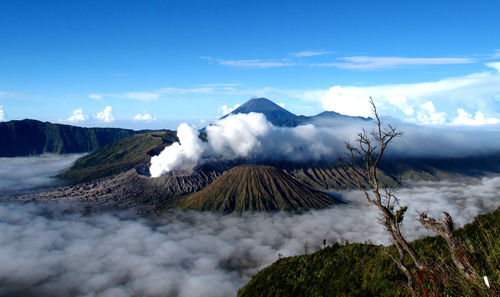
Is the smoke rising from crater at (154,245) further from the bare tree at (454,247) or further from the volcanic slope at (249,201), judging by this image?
the bare tree at (454,247)

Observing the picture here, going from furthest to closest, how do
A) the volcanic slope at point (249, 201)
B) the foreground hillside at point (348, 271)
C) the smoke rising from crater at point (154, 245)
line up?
the volcanic slope at point (249, 201) < the smoke rising from crater at point (154, 245) < the foreground hillside at point (348, 271)

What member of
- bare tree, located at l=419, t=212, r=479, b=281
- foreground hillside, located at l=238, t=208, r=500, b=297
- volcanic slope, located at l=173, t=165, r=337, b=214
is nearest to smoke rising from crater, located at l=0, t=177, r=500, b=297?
volcanic slope, located at l=173, t=165, r=337, b=214

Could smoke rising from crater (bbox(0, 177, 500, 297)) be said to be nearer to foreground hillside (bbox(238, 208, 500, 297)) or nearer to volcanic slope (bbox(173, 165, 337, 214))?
volcanic slope (bbox(173, 165, 337, 214))

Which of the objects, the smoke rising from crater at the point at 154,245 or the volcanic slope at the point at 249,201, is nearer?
the smoke rising from crater at the point at 154,245

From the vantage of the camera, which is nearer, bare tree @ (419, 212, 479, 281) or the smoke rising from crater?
bare tree @ (419, 212, 479, 281)

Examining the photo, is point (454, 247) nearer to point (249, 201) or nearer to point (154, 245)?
point (154, 245)

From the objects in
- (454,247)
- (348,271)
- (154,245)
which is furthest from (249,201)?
(454,247)

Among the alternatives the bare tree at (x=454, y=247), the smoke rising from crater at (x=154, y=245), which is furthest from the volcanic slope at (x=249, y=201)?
the bare tree at (x=454, y=247)
